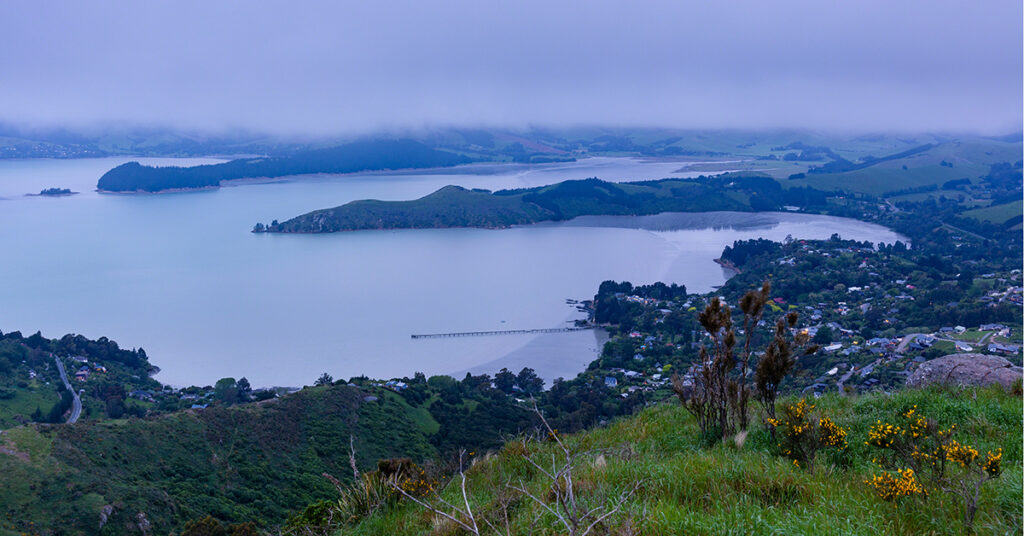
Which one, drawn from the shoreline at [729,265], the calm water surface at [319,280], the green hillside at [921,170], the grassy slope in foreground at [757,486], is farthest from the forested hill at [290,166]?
the grassy slope in foreground at [757,486]

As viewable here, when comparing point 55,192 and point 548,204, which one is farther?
point 55,192

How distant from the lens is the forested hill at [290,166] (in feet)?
311

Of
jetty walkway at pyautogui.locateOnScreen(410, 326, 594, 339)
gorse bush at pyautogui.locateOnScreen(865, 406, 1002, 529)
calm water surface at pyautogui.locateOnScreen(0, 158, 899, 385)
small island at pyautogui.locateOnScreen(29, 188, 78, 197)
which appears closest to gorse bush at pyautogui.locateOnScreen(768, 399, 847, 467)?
gorse bush at pyautogui.locateOnScreen(865, 406, 1002, 529)

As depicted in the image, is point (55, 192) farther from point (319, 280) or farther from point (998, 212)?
point (998, 212)

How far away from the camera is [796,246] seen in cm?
4659

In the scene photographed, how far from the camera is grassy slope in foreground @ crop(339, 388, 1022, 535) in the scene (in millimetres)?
2512

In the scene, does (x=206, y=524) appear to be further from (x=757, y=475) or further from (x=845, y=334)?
(x=845, y=334)

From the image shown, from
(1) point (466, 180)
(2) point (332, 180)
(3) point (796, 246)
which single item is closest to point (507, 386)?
(3) point (796, 246)

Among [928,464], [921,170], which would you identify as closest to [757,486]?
[928,464]

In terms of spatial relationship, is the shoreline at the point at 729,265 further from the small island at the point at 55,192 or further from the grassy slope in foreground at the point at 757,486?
the small island at the point at 55,192

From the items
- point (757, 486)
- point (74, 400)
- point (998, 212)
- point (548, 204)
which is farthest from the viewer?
point (548, 204)

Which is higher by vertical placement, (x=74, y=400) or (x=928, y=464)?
(x=928, y=464)

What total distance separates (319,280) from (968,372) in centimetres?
4068

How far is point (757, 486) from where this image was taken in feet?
9.67
